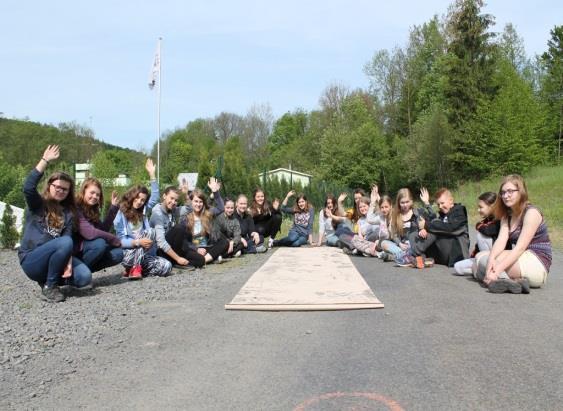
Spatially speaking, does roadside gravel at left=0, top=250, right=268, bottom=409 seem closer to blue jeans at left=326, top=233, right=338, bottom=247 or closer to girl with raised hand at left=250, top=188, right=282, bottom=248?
blue jeans at left=326, top=233, right=338, bottom=247

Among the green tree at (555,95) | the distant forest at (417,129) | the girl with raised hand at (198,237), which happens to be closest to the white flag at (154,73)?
the distant forest at (417,129)

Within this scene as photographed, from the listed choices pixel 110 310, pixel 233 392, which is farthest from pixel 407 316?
pixel 110 310

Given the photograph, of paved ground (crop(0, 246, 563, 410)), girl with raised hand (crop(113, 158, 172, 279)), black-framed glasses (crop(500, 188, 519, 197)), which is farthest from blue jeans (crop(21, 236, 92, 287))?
black-framed glasses (crop(500, 188, 519, 197))

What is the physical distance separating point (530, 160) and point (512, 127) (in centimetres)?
273

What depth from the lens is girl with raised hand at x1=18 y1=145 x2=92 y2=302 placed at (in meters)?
5.11

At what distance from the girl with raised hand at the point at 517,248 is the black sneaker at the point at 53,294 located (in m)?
4.22

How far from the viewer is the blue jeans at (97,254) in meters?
5.72

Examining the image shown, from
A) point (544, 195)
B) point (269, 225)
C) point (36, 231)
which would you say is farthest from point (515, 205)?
point (544, 195)

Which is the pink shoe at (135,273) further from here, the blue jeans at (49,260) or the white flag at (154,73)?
the white flag at (154,73)

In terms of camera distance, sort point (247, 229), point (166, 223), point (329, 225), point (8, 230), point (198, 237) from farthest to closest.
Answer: point (8, 230), point (329, 225), point (247, 229), point (198, 237), point (166, 223)

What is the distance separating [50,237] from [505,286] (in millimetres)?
4514

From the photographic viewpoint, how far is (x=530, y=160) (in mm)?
36500

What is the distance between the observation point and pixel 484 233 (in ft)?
19.8

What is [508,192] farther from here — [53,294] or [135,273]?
[53,294]
